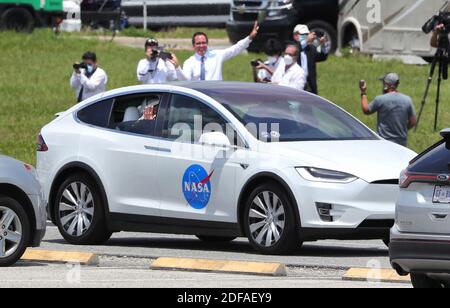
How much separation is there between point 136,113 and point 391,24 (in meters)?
A: 15.3

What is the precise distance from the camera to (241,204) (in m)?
14.2

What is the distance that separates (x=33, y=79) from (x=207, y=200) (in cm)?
1386

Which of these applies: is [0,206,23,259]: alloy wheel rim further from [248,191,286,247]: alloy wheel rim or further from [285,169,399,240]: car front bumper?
[285,169,399,240]: car front bumper

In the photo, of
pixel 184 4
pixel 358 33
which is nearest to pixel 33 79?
pixel 358 33

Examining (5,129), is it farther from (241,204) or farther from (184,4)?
(184,4)

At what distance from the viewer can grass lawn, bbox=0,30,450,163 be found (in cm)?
2355

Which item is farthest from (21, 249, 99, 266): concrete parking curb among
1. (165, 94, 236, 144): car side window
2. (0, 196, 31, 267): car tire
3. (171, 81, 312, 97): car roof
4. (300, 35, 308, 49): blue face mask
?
(300, 35, 308, 49): blue face mask

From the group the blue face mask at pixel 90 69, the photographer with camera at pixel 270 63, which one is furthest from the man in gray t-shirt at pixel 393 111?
the blue face mask at pixel 90 69

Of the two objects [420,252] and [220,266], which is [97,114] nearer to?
[220,266]

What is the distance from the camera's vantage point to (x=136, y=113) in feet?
50.4

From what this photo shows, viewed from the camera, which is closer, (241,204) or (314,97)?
(241,204)

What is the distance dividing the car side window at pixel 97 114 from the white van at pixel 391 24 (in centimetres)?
1447

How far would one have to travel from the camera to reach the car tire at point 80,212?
15.1 meters

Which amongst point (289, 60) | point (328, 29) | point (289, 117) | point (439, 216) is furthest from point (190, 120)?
point (328, 29)
